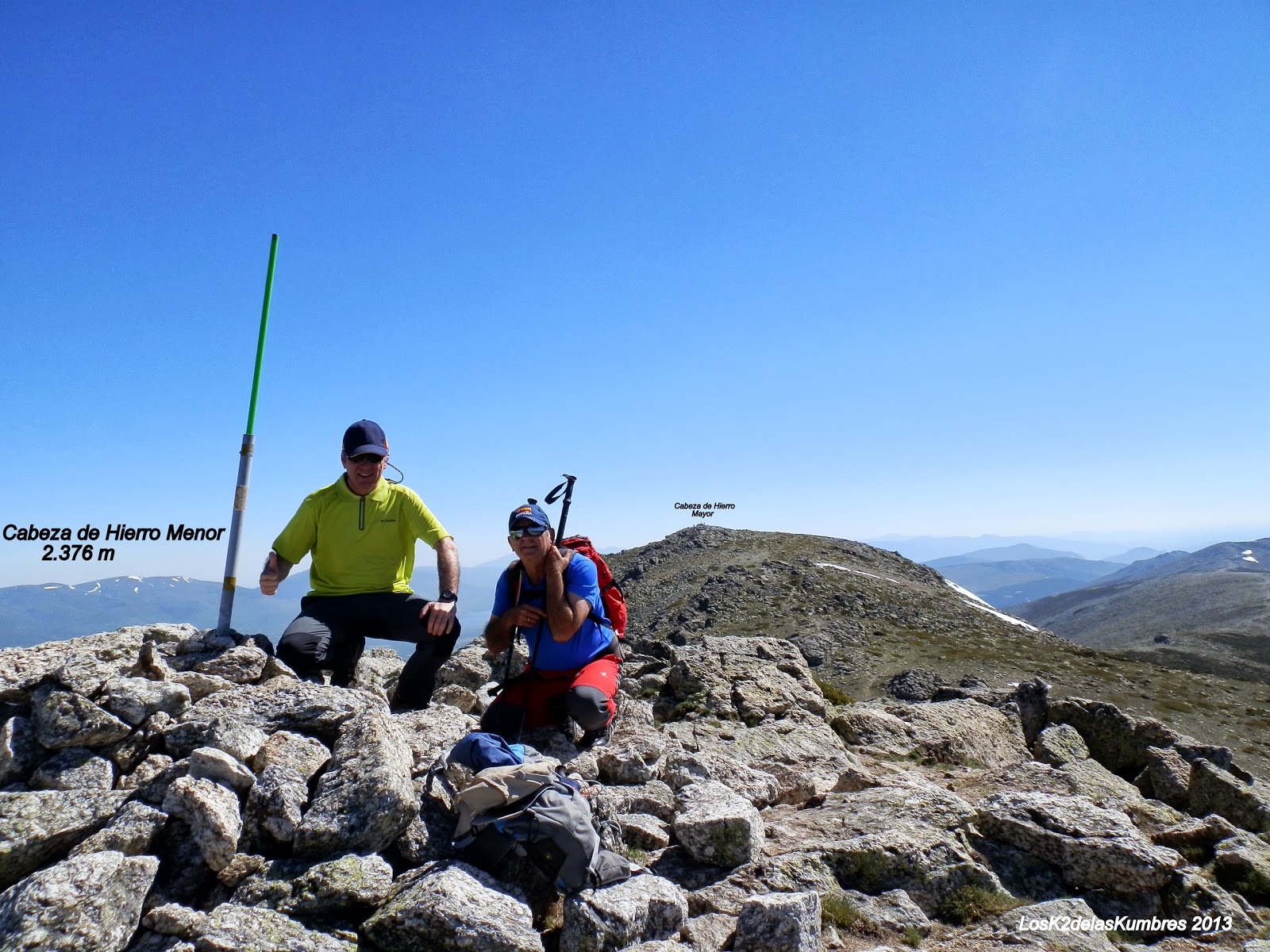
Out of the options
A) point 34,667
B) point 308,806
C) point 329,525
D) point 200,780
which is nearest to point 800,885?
point 308,806

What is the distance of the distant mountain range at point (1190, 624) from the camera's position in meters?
76.2

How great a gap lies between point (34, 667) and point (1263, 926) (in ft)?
36.4

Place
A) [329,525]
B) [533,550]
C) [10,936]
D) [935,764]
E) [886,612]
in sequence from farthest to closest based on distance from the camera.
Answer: [886,612] < [935,764] < [329,525] < [533,550] < [10,936]

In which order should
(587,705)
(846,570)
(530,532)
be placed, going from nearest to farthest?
(530,532) < (587,705) < (846,570)

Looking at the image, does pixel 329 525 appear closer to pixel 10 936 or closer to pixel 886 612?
pixel 10 936

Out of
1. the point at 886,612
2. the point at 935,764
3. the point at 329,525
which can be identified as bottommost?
the point at 886,612

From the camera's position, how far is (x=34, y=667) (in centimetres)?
708

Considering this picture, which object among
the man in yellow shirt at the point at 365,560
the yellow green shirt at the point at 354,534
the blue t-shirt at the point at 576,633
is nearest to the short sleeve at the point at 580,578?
the blue t-shirt at the point at 576,633

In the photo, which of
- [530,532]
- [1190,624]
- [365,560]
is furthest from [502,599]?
[1190,624]

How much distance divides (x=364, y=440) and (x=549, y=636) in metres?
3.10

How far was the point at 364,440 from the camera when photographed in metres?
8.55

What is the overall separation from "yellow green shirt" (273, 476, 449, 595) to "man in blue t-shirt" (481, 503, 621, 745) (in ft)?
4.94

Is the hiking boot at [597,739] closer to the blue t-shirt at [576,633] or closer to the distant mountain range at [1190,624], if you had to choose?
the blue t-shirt at [576,633]

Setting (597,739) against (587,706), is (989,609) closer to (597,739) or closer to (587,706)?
(597,739)
